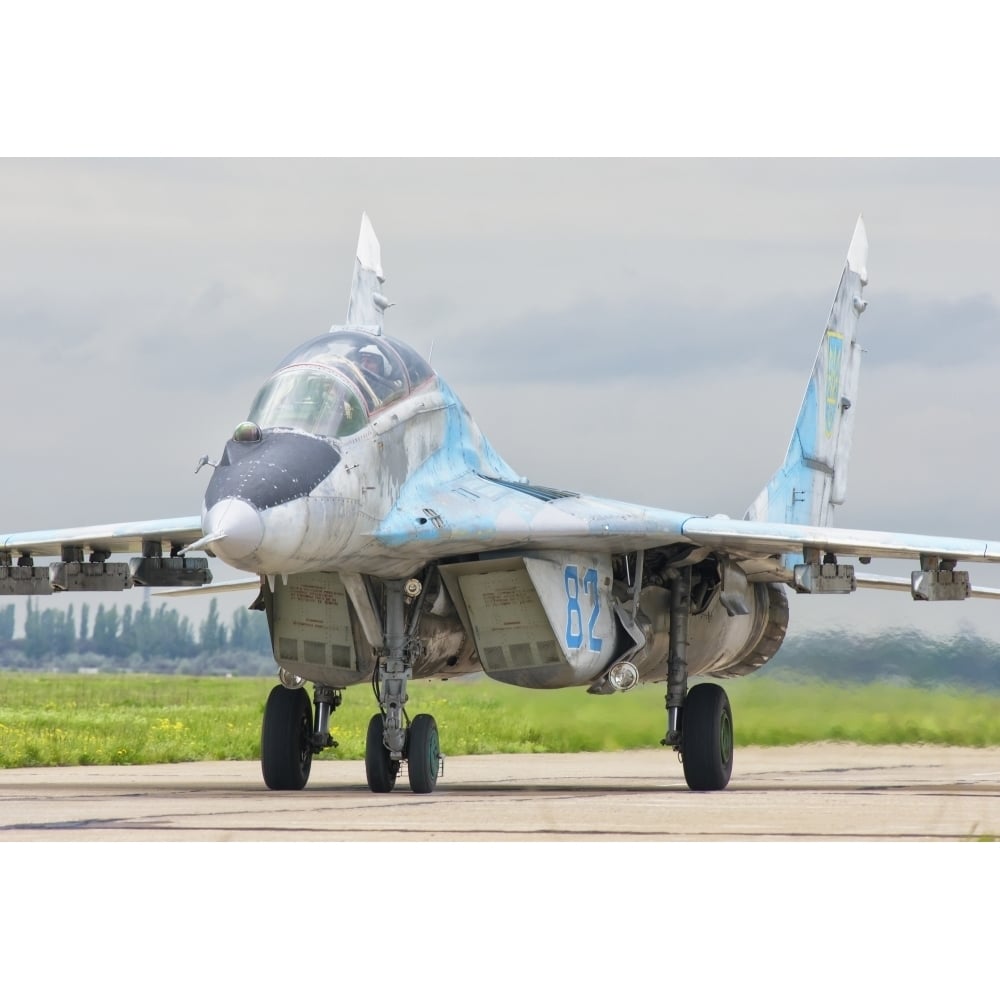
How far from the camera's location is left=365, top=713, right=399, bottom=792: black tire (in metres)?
15.6

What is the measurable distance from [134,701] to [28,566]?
20354 mm

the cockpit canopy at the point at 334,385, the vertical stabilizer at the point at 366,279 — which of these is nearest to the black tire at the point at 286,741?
the cockpit canopy at the point at 334,385

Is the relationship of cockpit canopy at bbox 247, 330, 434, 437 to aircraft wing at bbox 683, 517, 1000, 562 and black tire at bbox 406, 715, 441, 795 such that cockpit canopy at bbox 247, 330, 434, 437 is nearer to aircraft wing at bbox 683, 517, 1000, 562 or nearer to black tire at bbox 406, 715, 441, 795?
black tire at bbox 406, 715, 441, 795

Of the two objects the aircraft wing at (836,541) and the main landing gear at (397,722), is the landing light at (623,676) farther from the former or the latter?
the main landing gear at (397,722)

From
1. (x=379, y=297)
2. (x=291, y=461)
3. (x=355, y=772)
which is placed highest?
(x=379, y=297)

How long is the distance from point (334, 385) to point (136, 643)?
1710cm

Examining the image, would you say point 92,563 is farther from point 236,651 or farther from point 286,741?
point 236,651

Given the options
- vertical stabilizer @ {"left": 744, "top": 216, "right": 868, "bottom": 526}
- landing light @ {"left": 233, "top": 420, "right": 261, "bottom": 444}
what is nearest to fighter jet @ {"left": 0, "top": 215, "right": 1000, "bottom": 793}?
landing light @ {"left": 233, "top": 420, "right": 261, "bottom": 444}

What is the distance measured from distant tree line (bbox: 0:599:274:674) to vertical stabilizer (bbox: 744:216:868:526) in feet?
21.8

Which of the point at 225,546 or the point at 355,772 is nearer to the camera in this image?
the point at 225,546

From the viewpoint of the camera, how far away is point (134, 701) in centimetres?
3741

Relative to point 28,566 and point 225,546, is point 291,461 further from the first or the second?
point 28,566

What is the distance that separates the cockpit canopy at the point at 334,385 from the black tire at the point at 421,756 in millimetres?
2786
